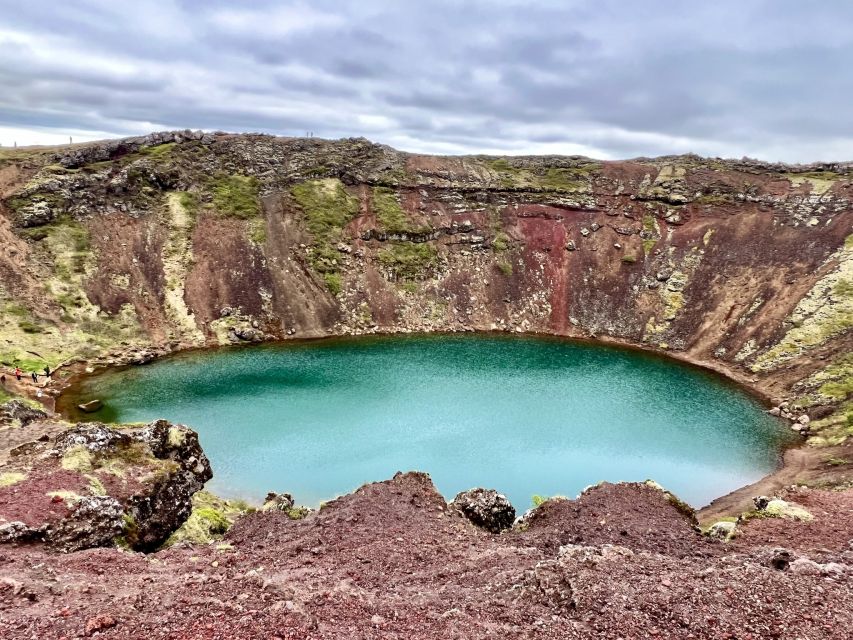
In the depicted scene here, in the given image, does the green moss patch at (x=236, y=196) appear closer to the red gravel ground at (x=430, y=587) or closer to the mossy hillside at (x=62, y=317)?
the mossy hillside at (x=62, y=317)

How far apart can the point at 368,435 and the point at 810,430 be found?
3284 cm

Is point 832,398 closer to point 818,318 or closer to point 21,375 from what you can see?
point 818,318

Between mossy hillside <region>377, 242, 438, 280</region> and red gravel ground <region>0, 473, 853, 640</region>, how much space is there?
53571mm

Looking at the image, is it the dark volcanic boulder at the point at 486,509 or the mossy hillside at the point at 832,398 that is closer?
the dark volcanic boulder at the point at 486,509

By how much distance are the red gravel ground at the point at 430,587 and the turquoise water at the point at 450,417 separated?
44.2 feet

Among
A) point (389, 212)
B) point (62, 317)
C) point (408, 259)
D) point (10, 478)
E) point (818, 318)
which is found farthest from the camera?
point (389, 212)

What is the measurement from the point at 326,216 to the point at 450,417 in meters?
42.0

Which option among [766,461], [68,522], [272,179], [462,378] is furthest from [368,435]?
[272,179]

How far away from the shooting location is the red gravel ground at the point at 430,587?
1120 centimetres

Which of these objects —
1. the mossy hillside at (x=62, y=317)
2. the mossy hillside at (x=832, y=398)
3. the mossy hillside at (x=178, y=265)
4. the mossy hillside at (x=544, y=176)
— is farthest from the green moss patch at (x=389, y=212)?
the mossy hillside at (x=832, y=398)

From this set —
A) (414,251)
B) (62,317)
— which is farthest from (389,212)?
(62,317)

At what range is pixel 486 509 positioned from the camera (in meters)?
24.0

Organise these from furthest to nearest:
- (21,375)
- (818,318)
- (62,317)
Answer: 1. (818,318)
2. (62,317)
3. (21,375)

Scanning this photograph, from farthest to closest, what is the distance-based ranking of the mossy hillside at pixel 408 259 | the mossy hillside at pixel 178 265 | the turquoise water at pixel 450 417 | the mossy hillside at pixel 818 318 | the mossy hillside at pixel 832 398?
the mossy hillside at pixel 408 259 < the mossy hillside at pixel 178 265 < the mossy hillside at pixel 818 318 < the mossy hillside at pixel 832 398 < the turquoise water at pixel 450 417
